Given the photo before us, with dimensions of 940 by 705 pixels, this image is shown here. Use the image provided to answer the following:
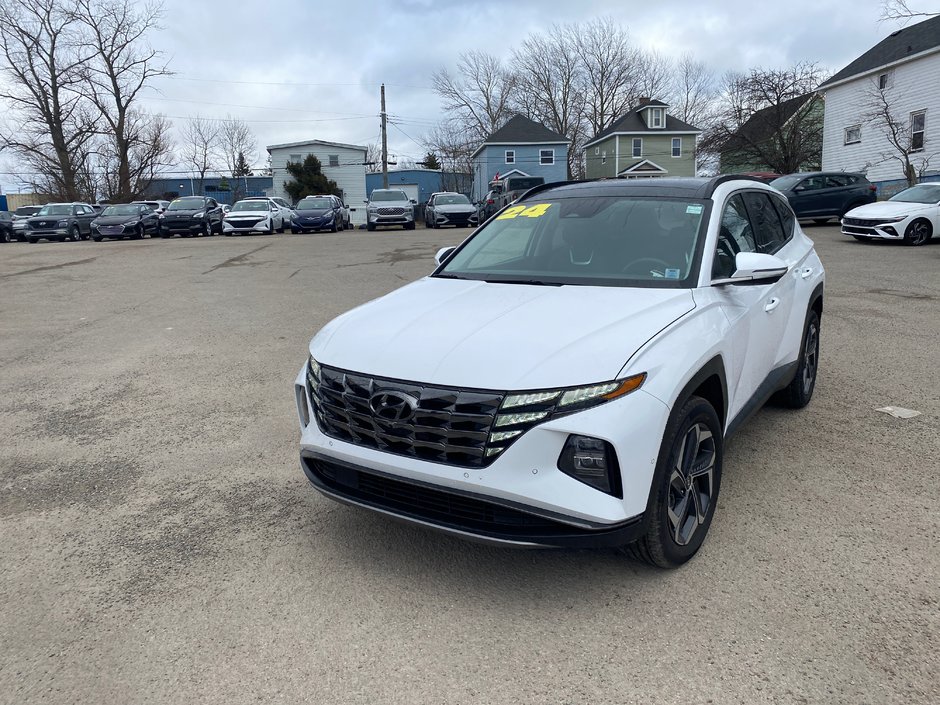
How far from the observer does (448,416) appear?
8.82 ft

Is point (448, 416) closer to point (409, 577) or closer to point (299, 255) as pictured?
point (409, 577)

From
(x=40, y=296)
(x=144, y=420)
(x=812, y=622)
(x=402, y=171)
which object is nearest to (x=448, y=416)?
(x=812, y=622)

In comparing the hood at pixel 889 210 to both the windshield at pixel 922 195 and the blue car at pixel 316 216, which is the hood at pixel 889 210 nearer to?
the windshield at pixel 922 195

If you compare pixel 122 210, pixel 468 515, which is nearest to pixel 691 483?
pixel 468 515

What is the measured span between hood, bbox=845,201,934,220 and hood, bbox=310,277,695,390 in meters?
15.7

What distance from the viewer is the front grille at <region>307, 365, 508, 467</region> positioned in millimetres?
2648

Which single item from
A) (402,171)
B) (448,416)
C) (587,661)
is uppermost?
(402,171)

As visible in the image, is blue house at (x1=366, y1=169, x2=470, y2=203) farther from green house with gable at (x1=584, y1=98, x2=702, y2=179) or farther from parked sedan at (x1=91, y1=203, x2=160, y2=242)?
parked sedan at (x1=91, y1=203, x2=160, y2=242)

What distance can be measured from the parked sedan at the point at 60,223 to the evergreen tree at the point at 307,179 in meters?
25.1

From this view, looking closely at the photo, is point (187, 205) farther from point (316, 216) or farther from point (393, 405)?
point (393, 405)

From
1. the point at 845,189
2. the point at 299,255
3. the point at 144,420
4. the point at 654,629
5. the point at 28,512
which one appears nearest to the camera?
the point at 654,629

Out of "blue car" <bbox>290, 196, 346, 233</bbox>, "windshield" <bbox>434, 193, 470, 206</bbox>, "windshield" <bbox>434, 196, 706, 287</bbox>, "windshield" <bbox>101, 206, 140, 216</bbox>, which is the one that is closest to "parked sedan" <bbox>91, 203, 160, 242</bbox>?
"windshield" <bbox>101, 206, 140, 216</bbox>

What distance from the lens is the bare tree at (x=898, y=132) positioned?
28.5 meters

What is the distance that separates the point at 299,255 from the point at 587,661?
54.2ft
